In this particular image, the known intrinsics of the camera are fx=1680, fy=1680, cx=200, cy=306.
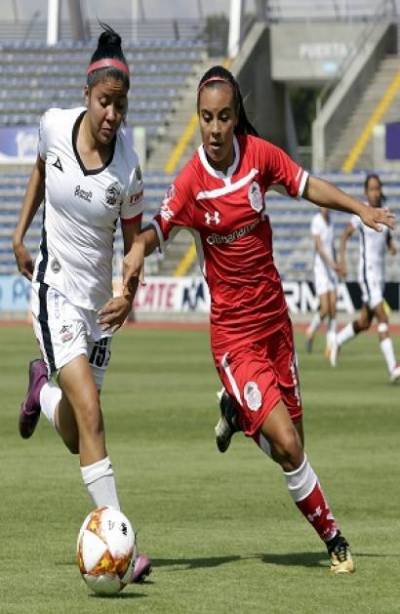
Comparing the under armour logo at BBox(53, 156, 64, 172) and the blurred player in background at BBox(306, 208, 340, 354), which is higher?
the under armour logo at BBox(53, 156, 64, 172)

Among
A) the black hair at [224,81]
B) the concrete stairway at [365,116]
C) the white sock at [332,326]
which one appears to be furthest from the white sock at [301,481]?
the concrete stairway at [365,116]

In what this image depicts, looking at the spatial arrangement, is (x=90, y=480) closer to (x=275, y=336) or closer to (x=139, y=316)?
(x=275, y=336)

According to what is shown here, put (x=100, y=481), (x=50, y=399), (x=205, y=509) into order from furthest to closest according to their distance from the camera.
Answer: (x=205, y=509), (x=50, y=399), (x=100, y=481)

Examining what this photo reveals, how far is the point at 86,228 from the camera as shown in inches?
341

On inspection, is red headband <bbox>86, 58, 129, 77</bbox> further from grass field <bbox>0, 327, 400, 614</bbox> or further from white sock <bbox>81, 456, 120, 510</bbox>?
grass field <bbox>0, 327, 400, 614</bbox>

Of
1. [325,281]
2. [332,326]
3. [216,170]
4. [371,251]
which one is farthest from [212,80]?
[325,281]

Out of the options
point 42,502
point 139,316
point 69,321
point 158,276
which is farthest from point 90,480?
point 158,276

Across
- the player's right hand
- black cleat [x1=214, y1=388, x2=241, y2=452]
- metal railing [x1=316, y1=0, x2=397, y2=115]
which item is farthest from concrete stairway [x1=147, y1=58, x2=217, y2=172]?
the player's right hand

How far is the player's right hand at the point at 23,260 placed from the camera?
29.8 feet

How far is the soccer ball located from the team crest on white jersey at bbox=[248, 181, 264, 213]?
1843mm

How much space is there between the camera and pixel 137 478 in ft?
41.1

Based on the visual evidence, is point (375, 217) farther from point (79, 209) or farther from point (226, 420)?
point (226, 420)

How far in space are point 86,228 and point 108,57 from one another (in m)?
0.88

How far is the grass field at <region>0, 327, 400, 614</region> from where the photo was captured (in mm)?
7730
